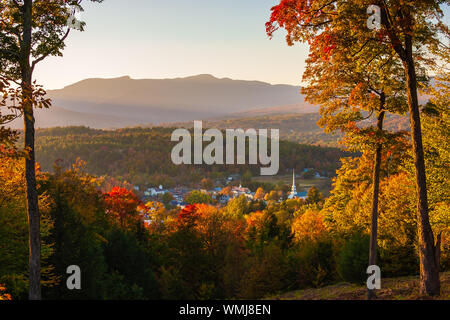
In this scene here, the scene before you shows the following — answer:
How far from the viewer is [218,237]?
3347 cm

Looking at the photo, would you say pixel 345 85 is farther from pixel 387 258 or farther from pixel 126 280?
pixel 126 280

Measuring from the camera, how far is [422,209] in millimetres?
10938

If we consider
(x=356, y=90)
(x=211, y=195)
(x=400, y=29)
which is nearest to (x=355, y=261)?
(x=356, y=90)

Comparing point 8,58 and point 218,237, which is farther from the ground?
point 8,58

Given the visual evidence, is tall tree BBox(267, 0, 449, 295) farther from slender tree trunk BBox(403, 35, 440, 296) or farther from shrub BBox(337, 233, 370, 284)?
shrub BBox(337, 233, 370, 284)

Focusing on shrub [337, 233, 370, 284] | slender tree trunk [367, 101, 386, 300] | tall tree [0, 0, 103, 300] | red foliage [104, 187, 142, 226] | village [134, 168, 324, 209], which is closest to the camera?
tall tree [0, 0, 103, 300]

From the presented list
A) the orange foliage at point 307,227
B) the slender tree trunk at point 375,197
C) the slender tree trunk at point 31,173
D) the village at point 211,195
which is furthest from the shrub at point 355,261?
the village at point 211,195

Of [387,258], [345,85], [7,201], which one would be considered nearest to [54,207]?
[7,201]

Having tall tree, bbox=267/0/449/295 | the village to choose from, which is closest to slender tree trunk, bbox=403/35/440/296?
tall tree, bbox=267/0/449/295

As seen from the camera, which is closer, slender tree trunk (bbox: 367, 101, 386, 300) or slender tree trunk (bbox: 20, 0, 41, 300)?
slender tree trunk (bbox: 20, 0, 41, 300)

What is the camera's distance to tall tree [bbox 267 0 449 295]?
417 inches

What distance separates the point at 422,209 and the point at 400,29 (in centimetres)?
519
